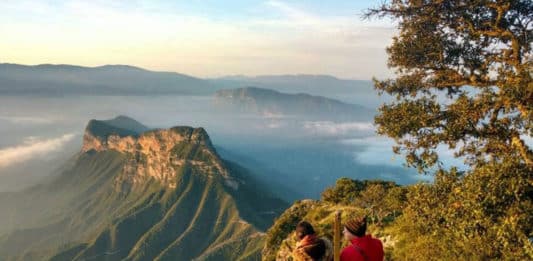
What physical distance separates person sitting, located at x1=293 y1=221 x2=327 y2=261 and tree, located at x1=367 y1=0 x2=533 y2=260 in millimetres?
7059

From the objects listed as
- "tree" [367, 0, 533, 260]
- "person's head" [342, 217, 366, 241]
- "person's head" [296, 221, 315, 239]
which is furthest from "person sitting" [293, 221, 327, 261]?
"tree" [367, 0, 533, 260]

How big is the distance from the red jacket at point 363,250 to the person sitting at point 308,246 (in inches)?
20.3

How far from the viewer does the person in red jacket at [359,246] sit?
1044 cm

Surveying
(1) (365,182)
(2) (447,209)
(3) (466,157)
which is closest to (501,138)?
(3) (466,157)

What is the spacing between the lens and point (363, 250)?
10.5 m

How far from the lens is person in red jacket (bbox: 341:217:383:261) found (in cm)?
1044

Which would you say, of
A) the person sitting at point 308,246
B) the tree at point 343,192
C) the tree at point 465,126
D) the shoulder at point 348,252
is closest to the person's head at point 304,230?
the person sitting at point 308,246

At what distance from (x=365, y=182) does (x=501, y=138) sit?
25.0 m

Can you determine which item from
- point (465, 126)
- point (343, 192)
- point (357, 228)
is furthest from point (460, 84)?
point (343, 192)

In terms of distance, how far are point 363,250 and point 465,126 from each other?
33.6 ft

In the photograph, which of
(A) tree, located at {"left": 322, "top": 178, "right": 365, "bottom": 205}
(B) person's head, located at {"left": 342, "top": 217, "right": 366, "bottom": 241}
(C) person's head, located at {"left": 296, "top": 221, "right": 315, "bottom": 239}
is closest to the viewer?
(C) person's head, located at {"left": 296, "top": 221, "right": 315, "bottom": 239}

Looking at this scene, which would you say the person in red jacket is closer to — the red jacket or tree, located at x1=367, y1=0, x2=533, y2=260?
the red jacket

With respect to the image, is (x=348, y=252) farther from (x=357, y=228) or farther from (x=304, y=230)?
(x=304, y=230)

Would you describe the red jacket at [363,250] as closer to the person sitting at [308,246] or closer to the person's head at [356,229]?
the person's head at [356,229]
